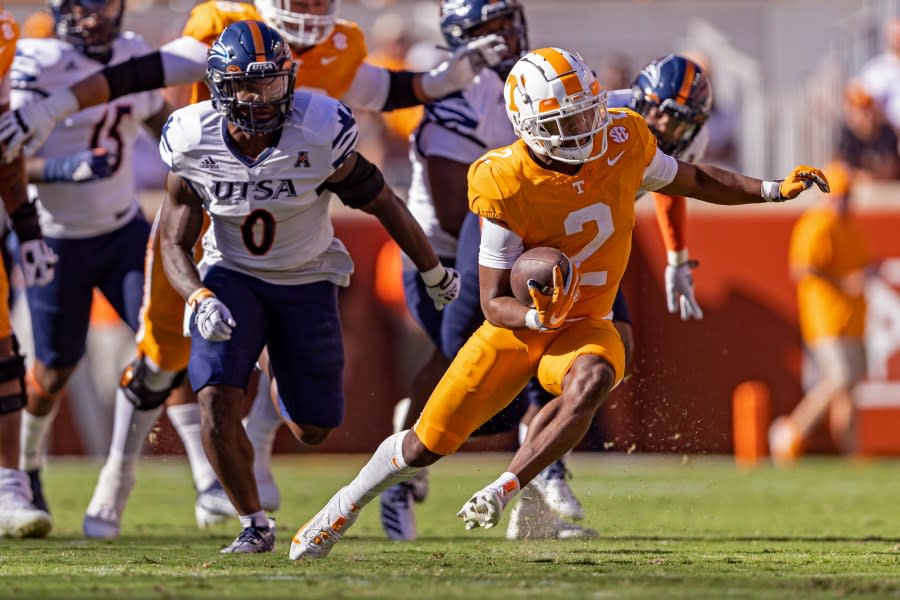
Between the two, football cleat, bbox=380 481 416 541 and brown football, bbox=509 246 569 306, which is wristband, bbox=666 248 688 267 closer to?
football cleat, bbox=380 481 416 541

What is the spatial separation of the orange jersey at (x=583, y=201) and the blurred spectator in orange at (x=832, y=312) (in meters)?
5.99

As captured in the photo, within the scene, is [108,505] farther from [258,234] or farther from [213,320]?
[213,320]

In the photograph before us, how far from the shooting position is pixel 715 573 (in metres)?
5.27

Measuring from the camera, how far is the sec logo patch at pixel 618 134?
5820 mm

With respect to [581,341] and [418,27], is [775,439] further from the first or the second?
[581,341]

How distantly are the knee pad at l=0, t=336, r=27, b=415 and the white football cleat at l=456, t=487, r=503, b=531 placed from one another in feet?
8.13

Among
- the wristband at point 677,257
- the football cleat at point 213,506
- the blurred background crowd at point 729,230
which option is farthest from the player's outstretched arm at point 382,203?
the blurred background crowd at point 729,230

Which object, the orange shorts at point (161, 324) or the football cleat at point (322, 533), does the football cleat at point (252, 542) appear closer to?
the football cleat at point (322, 533)

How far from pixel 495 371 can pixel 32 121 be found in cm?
232

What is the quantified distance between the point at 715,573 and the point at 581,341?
2.94ft

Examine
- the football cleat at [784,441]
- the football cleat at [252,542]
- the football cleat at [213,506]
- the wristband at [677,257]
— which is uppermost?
the wristband at [677,257]

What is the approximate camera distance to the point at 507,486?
207 inches

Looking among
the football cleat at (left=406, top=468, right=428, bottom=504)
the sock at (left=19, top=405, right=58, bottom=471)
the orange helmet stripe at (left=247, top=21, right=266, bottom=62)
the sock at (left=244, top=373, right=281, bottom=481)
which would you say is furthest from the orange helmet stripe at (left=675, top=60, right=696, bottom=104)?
the sock at (left=19, top=405, right=58, bottom=471)

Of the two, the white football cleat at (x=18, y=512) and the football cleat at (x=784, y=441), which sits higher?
the white football cleat at (x=18, y=512)
